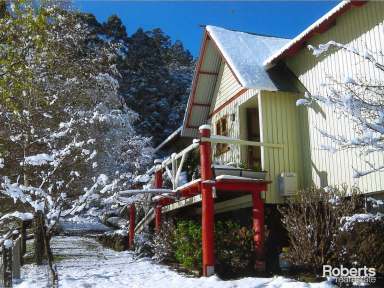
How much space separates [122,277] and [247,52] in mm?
8071

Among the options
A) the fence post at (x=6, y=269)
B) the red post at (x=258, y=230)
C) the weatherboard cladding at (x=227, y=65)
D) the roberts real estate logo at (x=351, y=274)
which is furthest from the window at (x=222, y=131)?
the fence post at (x=6, y=269)

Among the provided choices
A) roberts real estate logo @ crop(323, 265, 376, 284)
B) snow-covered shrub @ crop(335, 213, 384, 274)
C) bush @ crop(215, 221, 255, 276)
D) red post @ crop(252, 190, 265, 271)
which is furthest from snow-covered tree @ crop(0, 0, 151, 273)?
snow-covered shrub @ crop(335, 213, 384, 274)

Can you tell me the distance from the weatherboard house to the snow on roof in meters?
0.03

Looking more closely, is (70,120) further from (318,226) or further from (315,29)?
(318,226)

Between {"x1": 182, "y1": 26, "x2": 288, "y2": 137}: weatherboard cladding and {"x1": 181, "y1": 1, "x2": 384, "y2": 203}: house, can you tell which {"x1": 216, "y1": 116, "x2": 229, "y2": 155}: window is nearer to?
{"x1": 181, "y1": 1, "x2": 384, "y2": 203}: house

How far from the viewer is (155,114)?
3662cm

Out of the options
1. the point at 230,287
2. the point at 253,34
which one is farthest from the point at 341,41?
the point at 230,287

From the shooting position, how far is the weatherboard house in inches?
432

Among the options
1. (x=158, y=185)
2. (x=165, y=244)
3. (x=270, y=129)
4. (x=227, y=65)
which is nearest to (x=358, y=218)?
(x=270, y=129)

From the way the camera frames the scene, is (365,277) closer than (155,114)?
Yes

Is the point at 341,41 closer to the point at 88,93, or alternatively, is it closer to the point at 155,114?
the point at 88,93

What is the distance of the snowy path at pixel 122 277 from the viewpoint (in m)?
9.27

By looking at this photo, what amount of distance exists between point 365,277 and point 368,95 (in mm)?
4024

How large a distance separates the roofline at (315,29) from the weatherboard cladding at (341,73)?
8.0 inches
